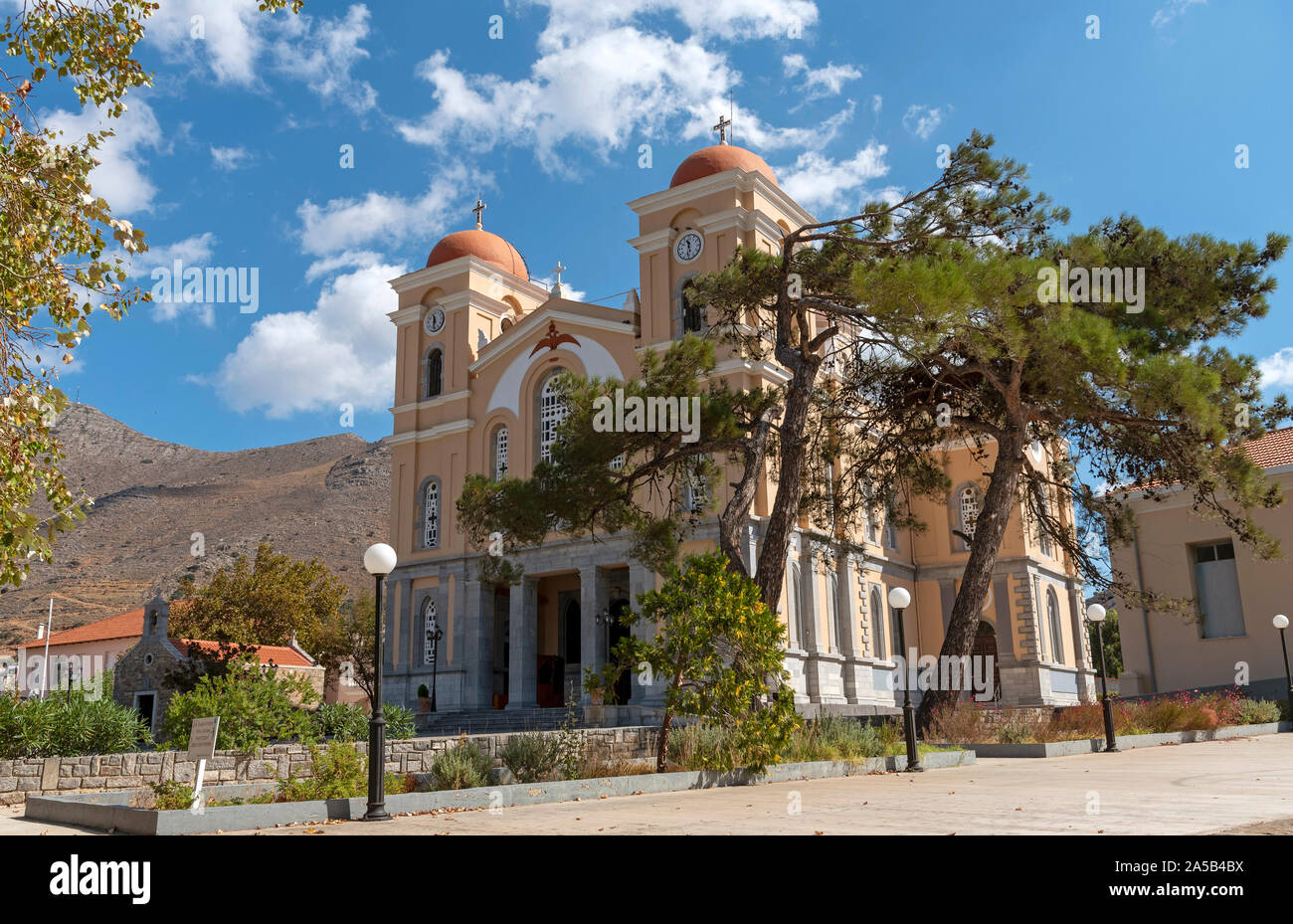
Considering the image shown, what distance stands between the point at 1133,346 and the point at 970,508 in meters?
19.4

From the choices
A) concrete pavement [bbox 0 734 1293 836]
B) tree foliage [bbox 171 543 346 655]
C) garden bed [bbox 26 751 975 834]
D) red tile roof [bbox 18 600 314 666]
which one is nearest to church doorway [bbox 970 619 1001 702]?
garden bed [bbox 26 751 975 834]

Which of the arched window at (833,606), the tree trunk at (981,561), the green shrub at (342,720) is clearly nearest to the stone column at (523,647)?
the arched window at (833,606)

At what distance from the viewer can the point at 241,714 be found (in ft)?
39.2

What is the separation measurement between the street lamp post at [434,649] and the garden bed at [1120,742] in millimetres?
19039

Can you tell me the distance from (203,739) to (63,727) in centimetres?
496

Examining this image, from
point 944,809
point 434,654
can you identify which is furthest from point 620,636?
point 944,809

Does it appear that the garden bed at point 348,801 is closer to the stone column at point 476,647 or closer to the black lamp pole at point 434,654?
the stone column at point 476,647

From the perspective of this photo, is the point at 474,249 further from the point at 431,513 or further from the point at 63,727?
the point at 63,727

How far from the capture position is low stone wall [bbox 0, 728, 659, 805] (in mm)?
11430

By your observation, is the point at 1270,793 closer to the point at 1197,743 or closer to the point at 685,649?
the point at 685,649

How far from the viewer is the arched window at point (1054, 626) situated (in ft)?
123

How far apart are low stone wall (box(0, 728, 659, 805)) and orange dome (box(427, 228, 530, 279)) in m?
25.8
